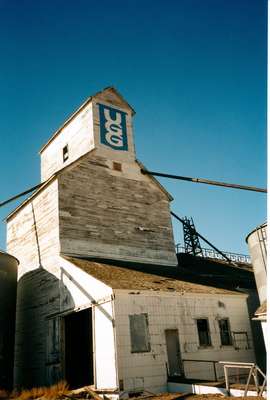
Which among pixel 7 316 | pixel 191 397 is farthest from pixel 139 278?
pixel 7 316

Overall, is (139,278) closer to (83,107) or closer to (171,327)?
(171,327)

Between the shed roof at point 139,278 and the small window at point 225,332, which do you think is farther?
the small window at point 225,332

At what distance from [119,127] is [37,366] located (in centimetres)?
1511

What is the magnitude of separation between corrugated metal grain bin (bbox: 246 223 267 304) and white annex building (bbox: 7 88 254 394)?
274 cm

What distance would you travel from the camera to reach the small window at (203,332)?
53.8 ft

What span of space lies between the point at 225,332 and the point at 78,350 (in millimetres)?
7350

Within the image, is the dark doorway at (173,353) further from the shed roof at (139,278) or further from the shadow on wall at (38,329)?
the shadow on wall at (38,329)

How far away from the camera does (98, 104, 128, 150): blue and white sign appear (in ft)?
76.2

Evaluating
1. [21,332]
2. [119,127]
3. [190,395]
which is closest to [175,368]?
[190,395]

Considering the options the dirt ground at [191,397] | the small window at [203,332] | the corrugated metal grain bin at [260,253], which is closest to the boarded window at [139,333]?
the dirt ground at [191,397]

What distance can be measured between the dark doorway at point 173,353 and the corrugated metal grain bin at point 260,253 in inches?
156

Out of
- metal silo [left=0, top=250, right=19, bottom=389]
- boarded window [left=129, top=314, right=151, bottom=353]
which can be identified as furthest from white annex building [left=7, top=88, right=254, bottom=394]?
metal silo [left=0, top=250, right=19, bottom=389]

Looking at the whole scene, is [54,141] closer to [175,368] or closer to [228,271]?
[228,271]

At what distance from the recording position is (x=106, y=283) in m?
14.5
